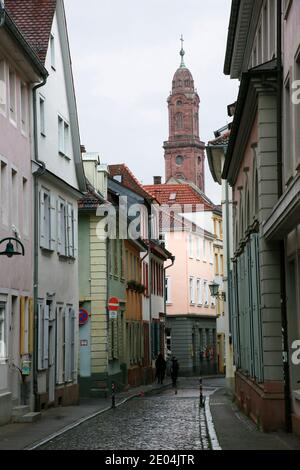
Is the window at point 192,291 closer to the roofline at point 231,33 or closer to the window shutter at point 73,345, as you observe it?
the roofline at point 231,33

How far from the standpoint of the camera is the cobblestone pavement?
17.3 m

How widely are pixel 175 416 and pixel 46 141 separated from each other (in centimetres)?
826

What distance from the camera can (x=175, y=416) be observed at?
25.3 meters

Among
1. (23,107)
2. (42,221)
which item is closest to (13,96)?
(23,107)

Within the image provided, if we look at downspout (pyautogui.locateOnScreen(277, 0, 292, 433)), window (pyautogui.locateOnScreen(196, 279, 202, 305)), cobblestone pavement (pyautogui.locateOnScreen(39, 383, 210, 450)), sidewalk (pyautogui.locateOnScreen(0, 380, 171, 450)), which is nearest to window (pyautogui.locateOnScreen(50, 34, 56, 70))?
sidewalk (pyautogui.locateOnScreen(0, 380, 171, 450))

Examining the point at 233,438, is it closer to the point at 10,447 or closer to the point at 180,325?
the point at 10,447

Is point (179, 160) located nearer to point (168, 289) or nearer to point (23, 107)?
point (168, 289)

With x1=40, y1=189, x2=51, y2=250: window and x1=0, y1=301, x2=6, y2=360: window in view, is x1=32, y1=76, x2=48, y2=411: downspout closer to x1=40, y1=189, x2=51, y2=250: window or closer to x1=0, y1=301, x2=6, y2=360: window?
x1=40, y1=189, x2=51, y2=250: window

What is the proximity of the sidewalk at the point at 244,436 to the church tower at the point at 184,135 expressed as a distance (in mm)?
113615

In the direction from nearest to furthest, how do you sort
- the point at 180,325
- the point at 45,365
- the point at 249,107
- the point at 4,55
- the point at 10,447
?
the point at 10,447 < the point at 249,107 < the point at 4,55 < the point at 45,365 < the point at 180,325

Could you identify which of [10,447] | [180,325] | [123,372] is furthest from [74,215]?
[180,325]

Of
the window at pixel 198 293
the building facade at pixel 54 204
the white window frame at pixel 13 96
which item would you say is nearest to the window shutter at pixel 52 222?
the building facade at pixel 54 204

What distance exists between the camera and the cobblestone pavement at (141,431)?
1731 cm

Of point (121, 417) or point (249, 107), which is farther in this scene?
point (121, 417)
